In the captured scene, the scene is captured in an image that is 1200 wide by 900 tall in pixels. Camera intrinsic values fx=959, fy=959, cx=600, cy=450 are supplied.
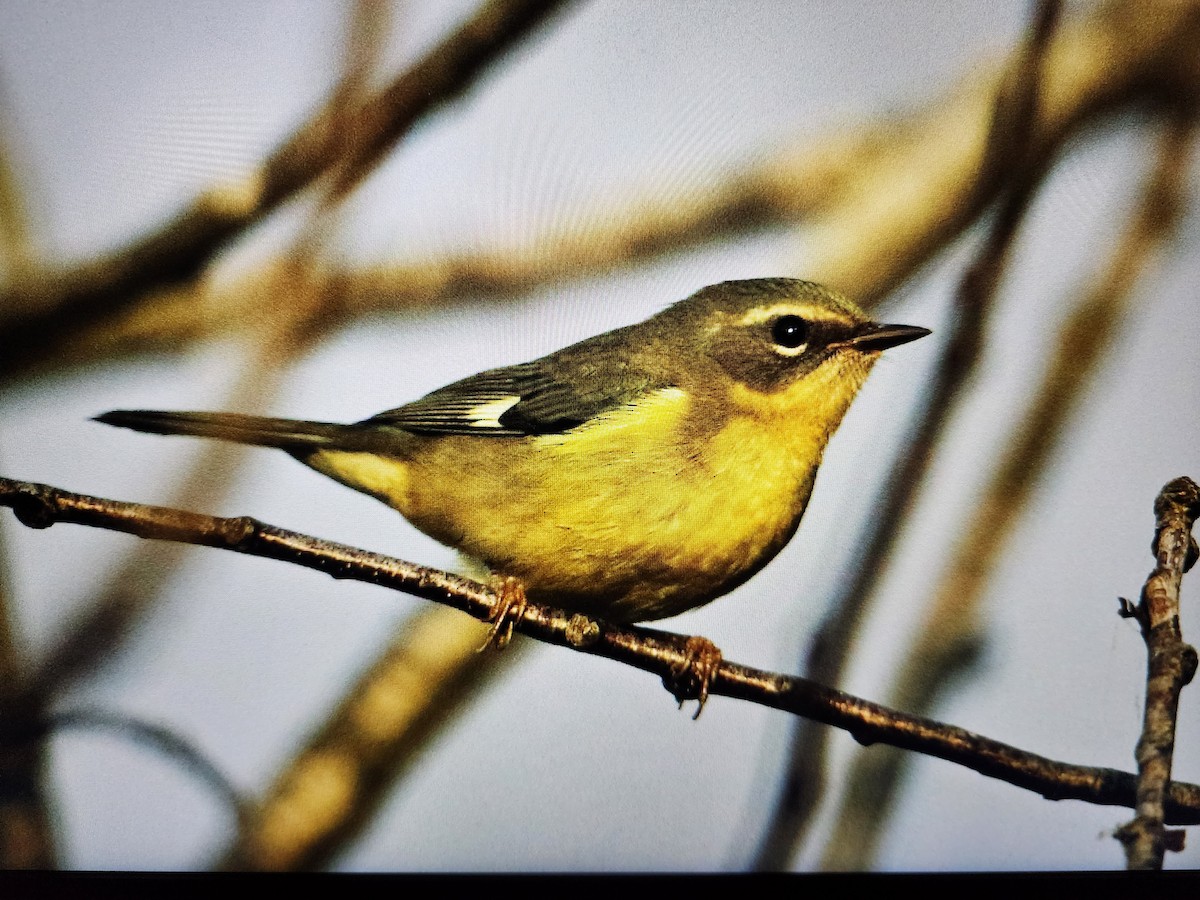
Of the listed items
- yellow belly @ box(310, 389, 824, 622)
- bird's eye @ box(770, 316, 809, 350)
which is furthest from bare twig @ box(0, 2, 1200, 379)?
yellow belly @ box(310, 389, 824, 622)

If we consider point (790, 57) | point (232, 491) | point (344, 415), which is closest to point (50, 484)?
point (232, 491)

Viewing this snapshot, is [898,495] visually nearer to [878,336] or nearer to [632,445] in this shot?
[878,336]

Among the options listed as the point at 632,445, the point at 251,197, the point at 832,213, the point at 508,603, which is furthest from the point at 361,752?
the point at 832,213

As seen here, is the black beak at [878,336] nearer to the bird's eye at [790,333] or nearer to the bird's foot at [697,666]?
the bird's eye at [790,333]

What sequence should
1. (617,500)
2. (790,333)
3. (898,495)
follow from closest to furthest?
(617,500) < (790,333) < (898,495)

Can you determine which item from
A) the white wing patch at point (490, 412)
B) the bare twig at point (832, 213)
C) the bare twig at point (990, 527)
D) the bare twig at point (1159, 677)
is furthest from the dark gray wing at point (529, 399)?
the bare twig at point (1159, 677)

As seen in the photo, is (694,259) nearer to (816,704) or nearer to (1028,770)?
(816,704)
